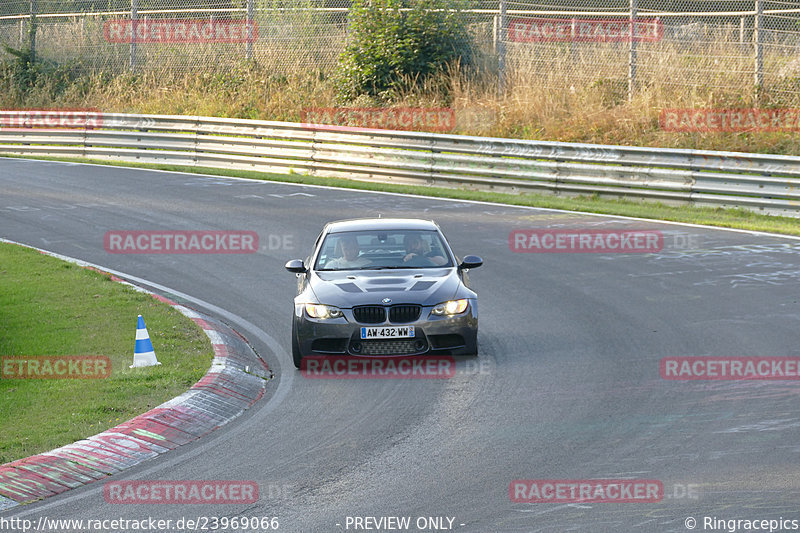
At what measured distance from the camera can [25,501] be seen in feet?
23.2

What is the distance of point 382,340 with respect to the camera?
1072 centimetres

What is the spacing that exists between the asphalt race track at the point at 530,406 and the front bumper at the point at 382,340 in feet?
0.97

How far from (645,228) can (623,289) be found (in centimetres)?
463

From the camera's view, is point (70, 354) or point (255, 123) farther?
point (255, 123)

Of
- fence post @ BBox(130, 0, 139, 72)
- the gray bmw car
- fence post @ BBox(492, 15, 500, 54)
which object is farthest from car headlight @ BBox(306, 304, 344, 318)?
fence post @ BBox(130, 0, 139, 72)

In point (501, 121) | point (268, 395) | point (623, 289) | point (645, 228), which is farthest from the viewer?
point (501, 121)

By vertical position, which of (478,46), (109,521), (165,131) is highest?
(478,46)

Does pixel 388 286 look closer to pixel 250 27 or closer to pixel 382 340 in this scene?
pixel 382 340

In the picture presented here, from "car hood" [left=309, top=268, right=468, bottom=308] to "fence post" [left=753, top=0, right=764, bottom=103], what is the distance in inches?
590

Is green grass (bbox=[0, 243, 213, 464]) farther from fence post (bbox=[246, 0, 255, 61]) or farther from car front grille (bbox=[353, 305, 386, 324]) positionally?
fence post (bbox=[246, 0, 255, 61])

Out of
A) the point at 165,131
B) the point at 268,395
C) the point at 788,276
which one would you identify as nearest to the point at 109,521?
the point at 268,395

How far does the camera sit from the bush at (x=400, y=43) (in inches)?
1155

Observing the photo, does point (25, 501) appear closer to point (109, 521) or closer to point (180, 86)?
point (109, 521)

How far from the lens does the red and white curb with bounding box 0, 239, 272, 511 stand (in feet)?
24.2
